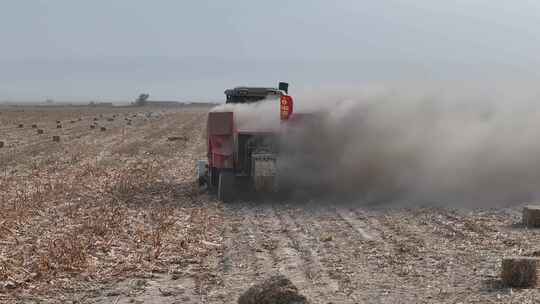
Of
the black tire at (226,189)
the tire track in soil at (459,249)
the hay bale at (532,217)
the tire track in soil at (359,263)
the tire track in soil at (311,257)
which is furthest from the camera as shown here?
the black tire at (226,189)

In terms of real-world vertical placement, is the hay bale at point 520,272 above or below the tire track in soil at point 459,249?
above

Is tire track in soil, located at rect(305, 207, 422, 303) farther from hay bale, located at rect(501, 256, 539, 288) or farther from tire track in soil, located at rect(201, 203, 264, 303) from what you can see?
hay bale, located at rect(501, 256, 539, 288)

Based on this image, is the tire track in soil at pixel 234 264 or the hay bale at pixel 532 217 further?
the hay bale at pixel 532 217

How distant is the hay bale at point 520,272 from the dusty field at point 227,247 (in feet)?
0.62

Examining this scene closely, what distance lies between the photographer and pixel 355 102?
20703mm

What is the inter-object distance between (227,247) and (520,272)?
5.17 m

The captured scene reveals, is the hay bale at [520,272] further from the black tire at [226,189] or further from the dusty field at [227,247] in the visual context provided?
the black tire at [226,189]

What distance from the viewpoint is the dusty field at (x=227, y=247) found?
10.2 metres

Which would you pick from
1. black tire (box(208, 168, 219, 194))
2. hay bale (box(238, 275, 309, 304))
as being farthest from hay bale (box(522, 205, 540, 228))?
black tire (box(208, 168, 219, 194))

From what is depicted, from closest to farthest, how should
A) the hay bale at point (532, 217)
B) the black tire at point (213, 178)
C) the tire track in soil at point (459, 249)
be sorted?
the tire track in soil at point (459, 249) < the hay bale at point (532, 217) < the black tire at point (213, 178)

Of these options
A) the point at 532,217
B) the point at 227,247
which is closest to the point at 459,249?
the point at 532,217

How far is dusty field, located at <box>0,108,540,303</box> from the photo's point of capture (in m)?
10.2

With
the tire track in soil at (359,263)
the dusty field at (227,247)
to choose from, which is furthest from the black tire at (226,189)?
the tire track in soil at (359,263)

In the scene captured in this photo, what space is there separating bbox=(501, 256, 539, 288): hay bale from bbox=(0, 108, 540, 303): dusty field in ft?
0.62
